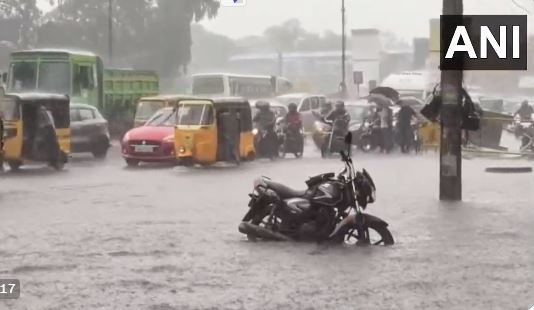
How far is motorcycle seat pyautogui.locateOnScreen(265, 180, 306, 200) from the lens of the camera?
919cm

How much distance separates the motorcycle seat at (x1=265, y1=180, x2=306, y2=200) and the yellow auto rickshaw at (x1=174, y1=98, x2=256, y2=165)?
282 inches

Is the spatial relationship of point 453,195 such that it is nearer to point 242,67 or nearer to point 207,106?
point 242,67

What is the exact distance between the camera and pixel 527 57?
10.5m

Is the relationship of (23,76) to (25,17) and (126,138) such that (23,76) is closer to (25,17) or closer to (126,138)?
(126,138)

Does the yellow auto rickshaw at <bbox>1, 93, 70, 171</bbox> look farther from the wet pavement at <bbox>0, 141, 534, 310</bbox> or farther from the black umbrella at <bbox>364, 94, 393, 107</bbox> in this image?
the black umbrella at <bbox>364, 94, 393, 107</bbox>

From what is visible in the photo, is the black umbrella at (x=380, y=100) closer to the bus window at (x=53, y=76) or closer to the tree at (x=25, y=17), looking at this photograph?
the tree at (x=25, y=17)

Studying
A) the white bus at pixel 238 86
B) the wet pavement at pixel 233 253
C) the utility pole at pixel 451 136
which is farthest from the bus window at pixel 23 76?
the utility pole at pixel 451 136

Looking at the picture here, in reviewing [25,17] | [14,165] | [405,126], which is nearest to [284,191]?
[25,17]

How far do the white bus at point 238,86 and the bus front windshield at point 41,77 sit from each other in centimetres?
227

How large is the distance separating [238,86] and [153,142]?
216cm

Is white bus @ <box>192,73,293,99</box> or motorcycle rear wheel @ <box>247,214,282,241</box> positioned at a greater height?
white bus @ <box>192,73,293,99</box>

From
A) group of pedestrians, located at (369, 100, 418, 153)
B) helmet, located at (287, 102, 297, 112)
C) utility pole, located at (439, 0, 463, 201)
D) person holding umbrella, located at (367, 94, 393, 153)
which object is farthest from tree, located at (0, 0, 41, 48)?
group of pedestrians, located at (369, 100, 418, 153)

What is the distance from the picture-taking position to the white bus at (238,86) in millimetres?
14469

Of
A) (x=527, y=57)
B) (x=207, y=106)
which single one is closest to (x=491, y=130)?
(x=207, y=106)
